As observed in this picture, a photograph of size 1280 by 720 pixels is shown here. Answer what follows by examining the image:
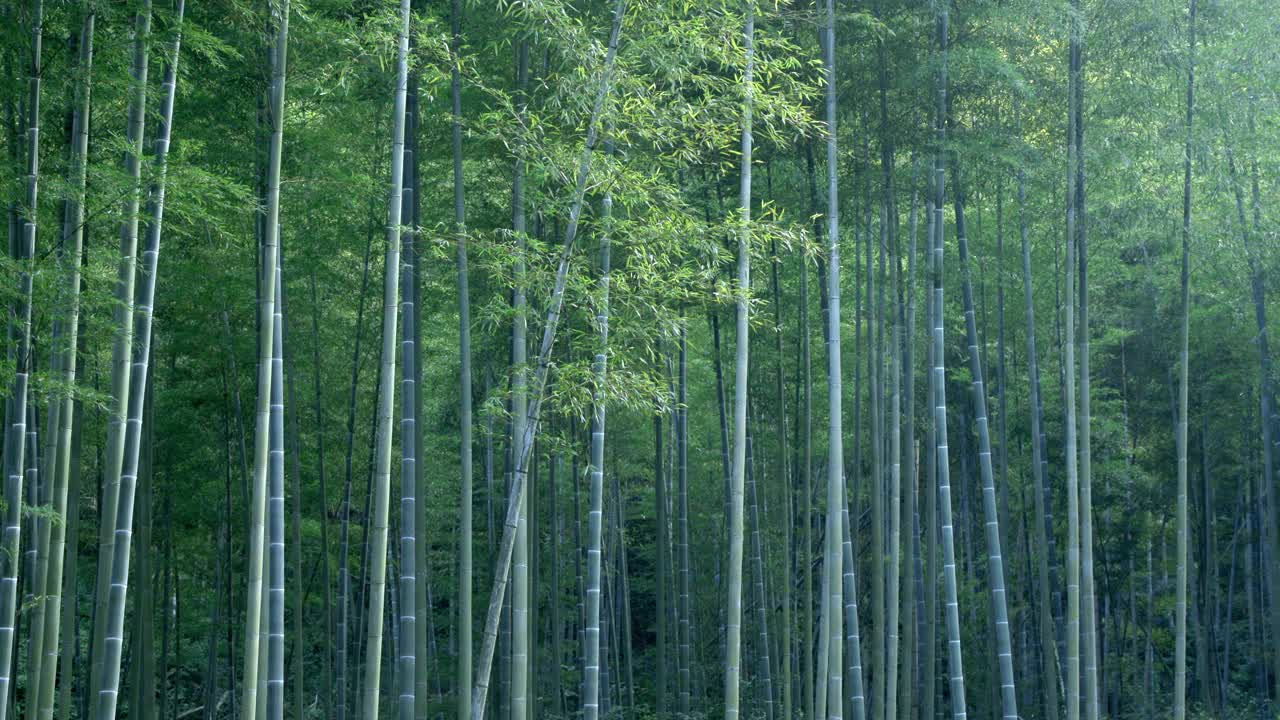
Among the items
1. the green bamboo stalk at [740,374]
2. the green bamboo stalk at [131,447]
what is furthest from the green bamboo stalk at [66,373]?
the green bamboo stalk at [740,374]

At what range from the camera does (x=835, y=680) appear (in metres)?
7.12

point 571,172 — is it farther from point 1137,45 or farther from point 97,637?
point 1137,45

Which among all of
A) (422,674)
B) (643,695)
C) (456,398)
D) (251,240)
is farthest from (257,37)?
(643,695)

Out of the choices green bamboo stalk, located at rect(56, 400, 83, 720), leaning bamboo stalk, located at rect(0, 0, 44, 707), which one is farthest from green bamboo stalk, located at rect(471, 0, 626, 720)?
green bamboo stalk, located at rect(56, 400, 83, 720)

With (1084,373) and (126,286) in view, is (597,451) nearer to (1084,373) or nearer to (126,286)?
(126,286)

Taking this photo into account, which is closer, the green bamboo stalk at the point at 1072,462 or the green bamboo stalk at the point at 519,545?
the green bamboo stalk at the point at 519,545

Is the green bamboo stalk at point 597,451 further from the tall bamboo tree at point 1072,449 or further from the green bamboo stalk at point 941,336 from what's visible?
the tall bamboo tree at point 1072,449

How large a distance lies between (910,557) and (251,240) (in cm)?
565

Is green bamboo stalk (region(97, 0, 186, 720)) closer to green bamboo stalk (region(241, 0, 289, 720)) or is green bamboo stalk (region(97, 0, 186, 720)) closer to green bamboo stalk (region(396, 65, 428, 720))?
green bamboo stalk (region(241, 0, 289, 720))

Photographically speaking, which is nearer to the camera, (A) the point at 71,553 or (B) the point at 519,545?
(B) the point at 519,545

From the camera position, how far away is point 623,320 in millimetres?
5773

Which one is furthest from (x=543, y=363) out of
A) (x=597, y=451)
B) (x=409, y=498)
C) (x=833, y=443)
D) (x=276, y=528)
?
(x=833, y=443)

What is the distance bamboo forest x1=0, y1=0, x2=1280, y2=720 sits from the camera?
218 inches

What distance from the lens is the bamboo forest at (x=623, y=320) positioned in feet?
18.2
